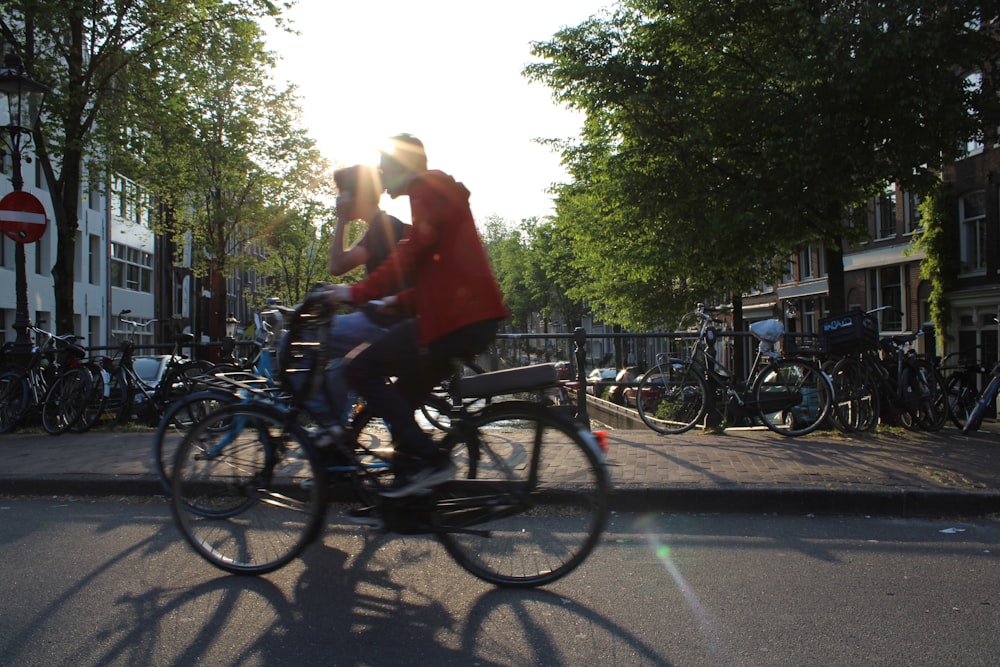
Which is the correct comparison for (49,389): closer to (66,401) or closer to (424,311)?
(66,401)

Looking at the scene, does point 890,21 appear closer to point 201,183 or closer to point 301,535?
point 301,535

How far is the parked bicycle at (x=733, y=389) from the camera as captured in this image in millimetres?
7824

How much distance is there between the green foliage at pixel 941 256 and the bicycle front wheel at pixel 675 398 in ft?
67.0

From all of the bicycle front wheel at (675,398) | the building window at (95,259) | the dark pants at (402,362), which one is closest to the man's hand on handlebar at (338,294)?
the dark pants at (402,362)

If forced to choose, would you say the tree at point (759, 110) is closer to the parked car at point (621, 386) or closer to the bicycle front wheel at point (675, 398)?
the parked car at point (621, 386)

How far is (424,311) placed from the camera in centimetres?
332

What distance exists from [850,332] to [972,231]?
2059 cm

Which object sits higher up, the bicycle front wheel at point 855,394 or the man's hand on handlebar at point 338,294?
the man's hand on handlebar at point 338,294

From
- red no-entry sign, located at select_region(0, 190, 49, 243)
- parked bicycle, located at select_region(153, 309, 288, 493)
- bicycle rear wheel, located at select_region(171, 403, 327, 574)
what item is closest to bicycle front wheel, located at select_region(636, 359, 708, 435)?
parked bicycle, located at select_region(153, 309, 288, 493)

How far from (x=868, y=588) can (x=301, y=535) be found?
2.51 meters

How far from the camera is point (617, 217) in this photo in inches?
677

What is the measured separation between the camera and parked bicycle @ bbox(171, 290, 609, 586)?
3.35 metres

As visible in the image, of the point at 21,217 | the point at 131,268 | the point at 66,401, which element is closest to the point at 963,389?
the point at 66,401

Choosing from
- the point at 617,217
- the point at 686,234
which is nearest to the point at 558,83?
the point at 617,217
